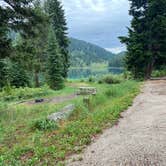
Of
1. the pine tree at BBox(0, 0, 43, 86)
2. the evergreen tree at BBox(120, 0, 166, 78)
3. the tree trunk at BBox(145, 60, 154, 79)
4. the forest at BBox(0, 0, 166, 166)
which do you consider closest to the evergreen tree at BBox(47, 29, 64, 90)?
the forest at BBox(0, 0, 166, 166)

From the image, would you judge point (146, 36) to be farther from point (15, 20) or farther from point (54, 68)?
point (15, 20)

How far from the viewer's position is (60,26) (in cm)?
4106

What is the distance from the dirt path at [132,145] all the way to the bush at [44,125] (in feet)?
5.09

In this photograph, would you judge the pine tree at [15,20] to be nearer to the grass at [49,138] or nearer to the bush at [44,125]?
the grass at [49,138]

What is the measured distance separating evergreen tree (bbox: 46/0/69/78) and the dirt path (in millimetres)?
32963

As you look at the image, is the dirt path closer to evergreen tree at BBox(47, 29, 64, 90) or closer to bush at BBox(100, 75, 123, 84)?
bush at BBox(100, 75, 123, 84)

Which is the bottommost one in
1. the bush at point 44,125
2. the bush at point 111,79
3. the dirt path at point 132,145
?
the bush at point 111,79

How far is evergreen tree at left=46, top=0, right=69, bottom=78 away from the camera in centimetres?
4059

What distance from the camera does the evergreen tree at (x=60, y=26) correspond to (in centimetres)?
4059

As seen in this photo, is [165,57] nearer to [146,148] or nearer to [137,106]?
[137,106]

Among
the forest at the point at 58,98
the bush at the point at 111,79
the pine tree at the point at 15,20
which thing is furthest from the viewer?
the bush at the point at 111,79

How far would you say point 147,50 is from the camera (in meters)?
25.9

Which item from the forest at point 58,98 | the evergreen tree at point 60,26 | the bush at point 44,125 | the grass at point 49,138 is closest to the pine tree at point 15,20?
the forest at point 58,98

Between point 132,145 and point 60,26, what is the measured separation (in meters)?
36.9
